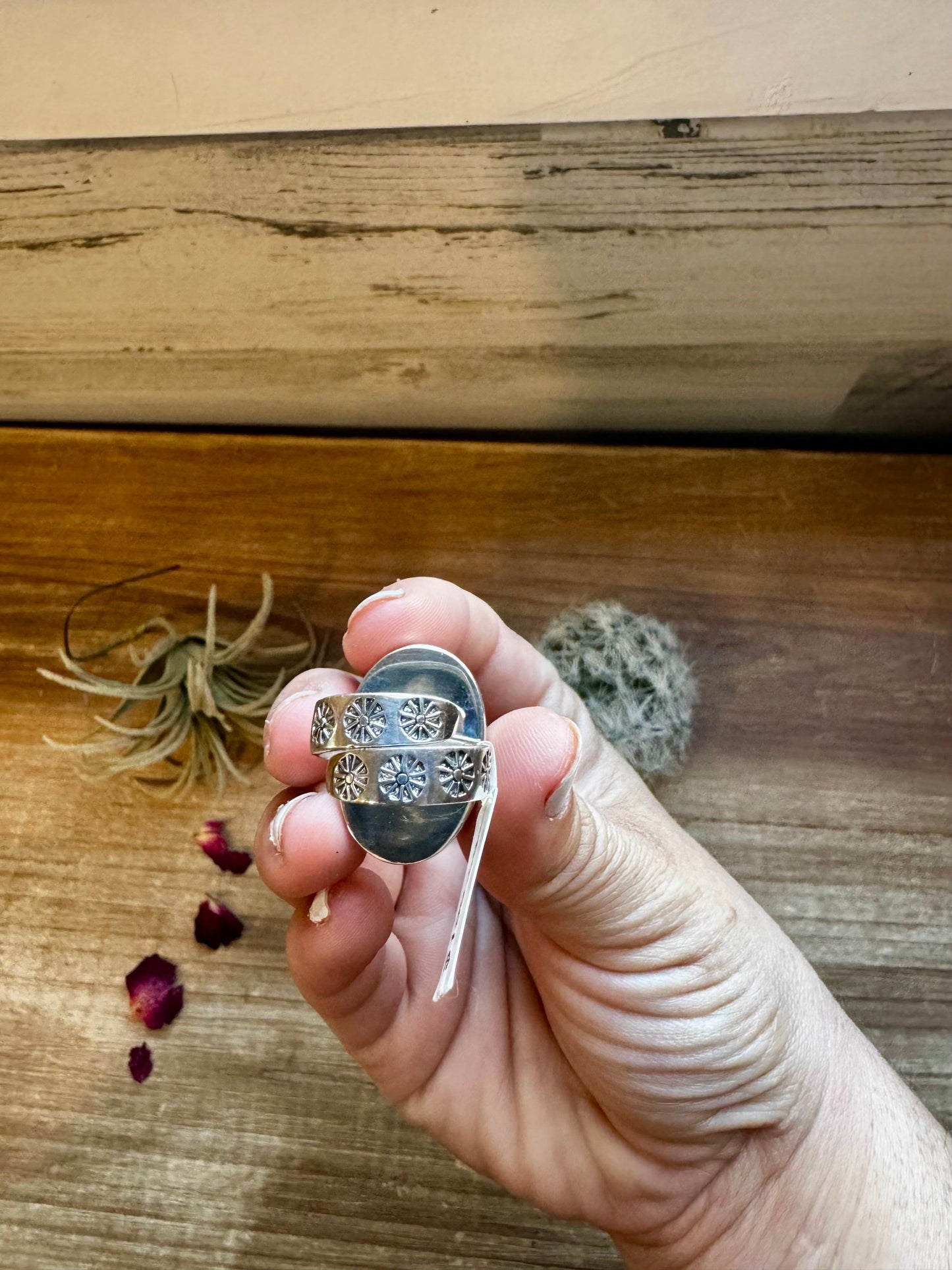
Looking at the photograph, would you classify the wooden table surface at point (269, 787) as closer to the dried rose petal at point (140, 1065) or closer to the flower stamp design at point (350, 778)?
the dried rose petal at point (140, 1065)

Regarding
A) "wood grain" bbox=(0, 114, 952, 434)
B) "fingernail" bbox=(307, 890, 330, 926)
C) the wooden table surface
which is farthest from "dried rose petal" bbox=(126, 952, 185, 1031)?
"wood grain" bbox=(0, 114, 952, 434)

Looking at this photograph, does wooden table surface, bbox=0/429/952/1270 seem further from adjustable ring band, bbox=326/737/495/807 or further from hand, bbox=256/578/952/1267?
adjustable ring band, bbox=326/737/495/807

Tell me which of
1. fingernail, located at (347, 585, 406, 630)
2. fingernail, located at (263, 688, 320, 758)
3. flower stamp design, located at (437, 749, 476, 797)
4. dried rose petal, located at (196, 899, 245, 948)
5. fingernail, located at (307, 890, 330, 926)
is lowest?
dried rose petal, located at (196, 899, 245, 948)

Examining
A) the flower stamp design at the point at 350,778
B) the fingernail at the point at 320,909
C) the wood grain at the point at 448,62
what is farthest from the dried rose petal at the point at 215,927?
the wood grain at the point at 448,62

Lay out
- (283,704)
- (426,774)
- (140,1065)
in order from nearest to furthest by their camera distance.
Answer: (426,774) < (283,704) < (140,1065)

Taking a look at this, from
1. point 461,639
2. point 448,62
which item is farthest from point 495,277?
point 461,639

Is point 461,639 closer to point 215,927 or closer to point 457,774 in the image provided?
point 457,774
